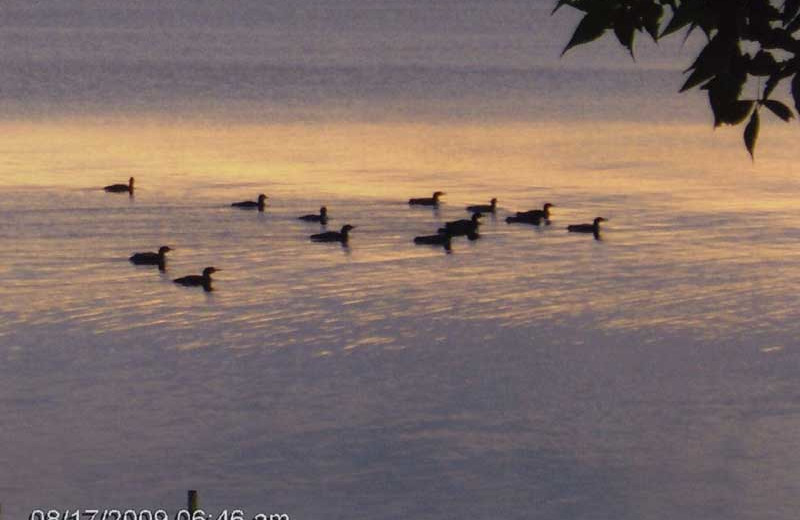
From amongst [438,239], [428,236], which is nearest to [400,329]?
[438,239]

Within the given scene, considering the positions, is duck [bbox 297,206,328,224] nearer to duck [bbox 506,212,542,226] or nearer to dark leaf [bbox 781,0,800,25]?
duck [bbox 506,212,542,226]

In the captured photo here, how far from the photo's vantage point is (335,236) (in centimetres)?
2914

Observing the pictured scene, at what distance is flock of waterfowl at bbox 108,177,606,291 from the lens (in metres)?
26.1

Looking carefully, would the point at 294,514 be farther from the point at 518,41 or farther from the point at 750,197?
the point at 518,41

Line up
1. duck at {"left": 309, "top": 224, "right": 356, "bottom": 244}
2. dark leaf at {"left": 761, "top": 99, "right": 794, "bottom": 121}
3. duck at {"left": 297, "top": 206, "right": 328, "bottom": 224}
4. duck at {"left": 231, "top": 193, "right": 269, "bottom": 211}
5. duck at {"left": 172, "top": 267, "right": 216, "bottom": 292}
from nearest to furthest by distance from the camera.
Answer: dark leaf at {"left": 761, "top": 99, "right": 794, "bottom": 121}, duck at {"left": 172, "top": 267, "right": 216, "bottom": 292}, duck at {"left": 309, "top": 224, "right": 356, "bottom": 244}, duck at {"left": 297, "top": 206, "right": 328, "bottom": 224}, duck at {"left": 231, "top": 193, "right": 269, "bottom": 211}

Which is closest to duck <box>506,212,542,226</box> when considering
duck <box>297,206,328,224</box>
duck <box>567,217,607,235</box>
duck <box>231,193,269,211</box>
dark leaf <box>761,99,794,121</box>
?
duck <box>567,217,607,235</box>

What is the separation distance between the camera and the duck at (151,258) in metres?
26.9

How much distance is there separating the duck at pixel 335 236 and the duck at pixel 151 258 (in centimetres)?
301

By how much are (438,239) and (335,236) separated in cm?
193

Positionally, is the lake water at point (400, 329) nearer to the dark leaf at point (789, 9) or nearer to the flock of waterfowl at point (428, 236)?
the flock of waterfowl at point (428, 236)

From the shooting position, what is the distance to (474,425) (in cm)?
1764

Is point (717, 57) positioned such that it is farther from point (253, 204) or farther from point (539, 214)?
point (253, 204)

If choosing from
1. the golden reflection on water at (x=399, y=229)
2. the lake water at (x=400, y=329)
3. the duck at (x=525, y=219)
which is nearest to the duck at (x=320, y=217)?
the golden reflection on water at (x=399, y=229)

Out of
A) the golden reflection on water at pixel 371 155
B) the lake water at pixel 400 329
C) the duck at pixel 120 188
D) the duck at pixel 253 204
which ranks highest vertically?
the golden reflection on water at pixel 371 155
